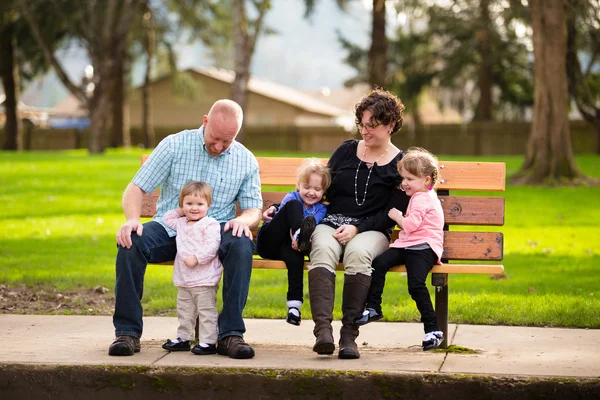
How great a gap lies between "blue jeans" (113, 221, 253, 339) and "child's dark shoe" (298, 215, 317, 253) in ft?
0.94

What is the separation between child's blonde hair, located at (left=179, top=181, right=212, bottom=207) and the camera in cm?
532

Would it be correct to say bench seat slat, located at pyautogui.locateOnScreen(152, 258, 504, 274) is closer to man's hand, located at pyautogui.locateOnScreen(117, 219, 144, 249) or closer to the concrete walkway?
the concrete walkway

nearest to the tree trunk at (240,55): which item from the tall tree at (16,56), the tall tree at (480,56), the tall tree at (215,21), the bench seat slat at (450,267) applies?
the tall tree at (215,21)

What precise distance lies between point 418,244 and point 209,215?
4.06 ft

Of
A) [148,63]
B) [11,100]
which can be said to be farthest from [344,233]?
[148,63]

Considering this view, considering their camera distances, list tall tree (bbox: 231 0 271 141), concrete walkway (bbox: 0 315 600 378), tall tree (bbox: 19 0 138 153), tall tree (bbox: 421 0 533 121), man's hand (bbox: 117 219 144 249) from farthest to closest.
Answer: tall tree (bbox: 421 0 533 121), tall tree (bbox: 19 0 138 153), tall tree (bbox: 231 0 271 141), man's hand (bbox: 117 219 144 249), concrete walkway (bbox: 0 315 600 378)

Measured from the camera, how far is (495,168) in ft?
18.8

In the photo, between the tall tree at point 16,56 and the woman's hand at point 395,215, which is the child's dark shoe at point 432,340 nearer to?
the woman's hand at point 395,215

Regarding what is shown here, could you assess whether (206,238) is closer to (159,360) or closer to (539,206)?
(159,360)

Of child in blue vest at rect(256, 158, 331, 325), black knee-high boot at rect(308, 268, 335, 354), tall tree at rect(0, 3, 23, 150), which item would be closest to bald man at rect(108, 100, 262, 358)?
child in blue vest at rect(256, 158, 331, 325)

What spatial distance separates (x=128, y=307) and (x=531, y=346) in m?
2.35

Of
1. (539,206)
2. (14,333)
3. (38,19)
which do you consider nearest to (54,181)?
(539,206)

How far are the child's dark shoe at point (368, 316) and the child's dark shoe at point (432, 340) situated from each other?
30 cm

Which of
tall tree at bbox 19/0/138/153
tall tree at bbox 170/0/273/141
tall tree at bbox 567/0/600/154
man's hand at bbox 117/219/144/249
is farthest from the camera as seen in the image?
tall tree at bbox 170/0/273/141
